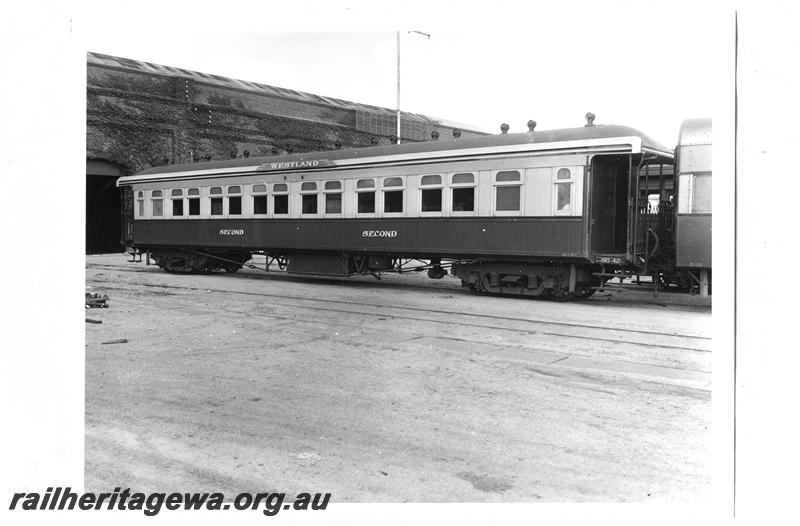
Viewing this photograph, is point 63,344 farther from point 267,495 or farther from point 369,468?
point 369,468

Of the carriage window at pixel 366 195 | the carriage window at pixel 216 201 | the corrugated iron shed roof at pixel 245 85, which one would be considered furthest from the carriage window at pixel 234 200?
the carriage window at pixel 366 195

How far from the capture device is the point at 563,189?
1123cm

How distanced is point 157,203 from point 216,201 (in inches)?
99.6

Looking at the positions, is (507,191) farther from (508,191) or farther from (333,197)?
(333,197)

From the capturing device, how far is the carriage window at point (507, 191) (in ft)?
38.3

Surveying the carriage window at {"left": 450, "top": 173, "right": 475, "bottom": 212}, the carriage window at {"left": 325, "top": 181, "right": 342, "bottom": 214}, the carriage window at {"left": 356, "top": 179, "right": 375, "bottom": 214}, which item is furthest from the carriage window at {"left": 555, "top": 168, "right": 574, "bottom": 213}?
the carriage window at {"left": 325, "top": 181, "right": 342, "bottom": 214}

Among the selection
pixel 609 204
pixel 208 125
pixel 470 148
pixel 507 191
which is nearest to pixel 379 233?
pixel 470 148

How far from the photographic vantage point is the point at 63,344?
11.1 ft

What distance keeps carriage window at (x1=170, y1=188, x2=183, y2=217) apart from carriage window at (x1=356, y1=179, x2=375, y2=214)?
6.14 meters

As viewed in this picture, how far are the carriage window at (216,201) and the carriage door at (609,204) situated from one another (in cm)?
946

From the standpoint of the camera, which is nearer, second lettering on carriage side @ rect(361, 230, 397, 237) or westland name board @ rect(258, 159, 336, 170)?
second lettering on carriage side @ rect(361, 230, 397, 237)

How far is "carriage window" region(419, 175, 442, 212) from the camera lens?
12.6 meters

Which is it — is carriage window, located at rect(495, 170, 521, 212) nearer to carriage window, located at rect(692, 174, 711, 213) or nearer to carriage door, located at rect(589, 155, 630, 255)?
carriage door, located at rect(589, 155, 630, 255)

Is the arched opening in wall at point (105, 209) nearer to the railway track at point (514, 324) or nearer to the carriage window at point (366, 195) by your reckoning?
the carriage window at point (366, 195)
